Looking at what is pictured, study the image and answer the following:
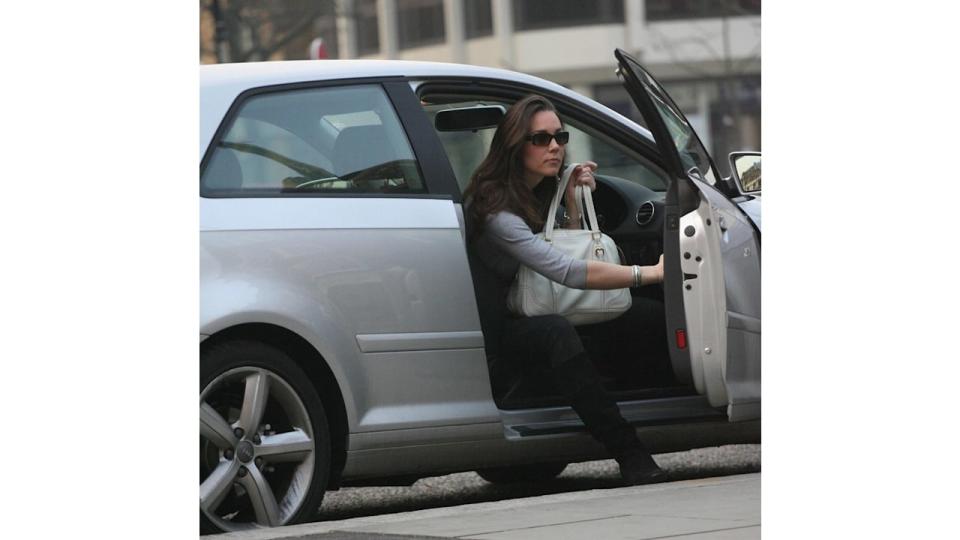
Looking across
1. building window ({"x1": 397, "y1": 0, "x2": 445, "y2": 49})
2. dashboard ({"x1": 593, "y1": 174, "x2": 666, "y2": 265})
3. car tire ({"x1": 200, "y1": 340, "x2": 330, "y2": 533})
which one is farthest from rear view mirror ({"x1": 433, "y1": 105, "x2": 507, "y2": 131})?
building window ({"x1": 397, "y1": 0, "x2": 445, "y2": 49})

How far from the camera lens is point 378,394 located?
18.9ft

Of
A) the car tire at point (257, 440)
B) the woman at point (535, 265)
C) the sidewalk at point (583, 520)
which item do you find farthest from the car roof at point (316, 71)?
the sidewalk at point (583, 520)

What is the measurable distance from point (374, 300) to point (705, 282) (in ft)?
3.48

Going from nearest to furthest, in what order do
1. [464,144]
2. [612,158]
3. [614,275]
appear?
1. [614,275]
2. [612,158]
3. [464,144]

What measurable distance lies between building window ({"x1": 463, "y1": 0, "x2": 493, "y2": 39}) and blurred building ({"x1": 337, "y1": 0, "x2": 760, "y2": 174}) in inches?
0.9

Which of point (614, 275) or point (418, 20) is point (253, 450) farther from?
point (418, 20)

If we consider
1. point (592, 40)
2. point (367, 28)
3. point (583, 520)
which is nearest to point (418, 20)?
point (367, 28)

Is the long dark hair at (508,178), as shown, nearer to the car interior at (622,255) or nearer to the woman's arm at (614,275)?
the car interior at (622,255)

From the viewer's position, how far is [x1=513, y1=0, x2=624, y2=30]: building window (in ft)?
143

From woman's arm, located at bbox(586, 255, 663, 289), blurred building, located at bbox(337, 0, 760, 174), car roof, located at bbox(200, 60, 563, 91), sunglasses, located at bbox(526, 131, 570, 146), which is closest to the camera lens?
car roof, located at bbox(200, 60, 563, 91)

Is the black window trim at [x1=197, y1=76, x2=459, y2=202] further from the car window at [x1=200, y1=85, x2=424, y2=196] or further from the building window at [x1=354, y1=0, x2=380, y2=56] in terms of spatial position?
the building window at [x1=354, y1=0, x2=380, y2=56]

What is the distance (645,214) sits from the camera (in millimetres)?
6918
